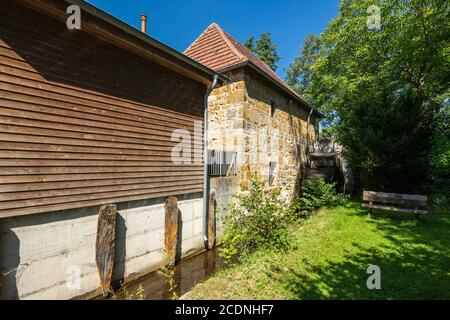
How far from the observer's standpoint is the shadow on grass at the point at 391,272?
343 centimetres

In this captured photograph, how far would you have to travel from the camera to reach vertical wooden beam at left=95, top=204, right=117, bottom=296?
13.0ft

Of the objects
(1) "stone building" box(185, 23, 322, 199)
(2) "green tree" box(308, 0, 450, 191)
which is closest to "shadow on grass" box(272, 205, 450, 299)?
(1) "stone building" box(185, 23, 322, 199)

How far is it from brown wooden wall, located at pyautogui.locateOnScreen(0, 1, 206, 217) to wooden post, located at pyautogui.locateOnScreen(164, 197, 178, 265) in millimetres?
382

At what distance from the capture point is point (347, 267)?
424 cm

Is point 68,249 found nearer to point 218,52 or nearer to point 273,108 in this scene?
point 218,52

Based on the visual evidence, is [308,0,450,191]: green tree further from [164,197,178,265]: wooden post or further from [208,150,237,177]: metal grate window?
[164,197,178,265]: wooden post

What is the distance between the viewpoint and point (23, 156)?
10.4ft

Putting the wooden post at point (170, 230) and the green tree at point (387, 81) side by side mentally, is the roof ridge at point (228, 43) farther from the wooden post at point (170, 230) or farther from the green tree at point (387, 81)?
the green tree at point (387, 81)

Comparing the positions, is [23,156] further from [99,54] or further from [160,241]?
[160,241]

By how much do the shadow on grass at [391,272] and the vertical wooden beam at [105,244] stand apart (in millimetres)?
3158

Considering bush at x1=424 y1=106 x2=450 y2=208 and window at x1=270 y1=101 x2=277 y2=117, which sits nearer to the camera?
bush at x1=424 y1=106 x2=450 y2=208

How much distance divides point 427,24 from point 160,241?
48.6ft

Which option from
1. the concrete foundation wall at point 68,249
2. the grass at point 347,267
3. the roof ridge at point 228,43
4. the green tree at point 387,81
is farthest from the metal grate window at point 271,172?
the concrete foundation wall at point 68,249

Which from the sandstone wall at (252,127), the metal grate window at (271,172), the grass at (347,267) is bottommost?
the grass at (347,267)
